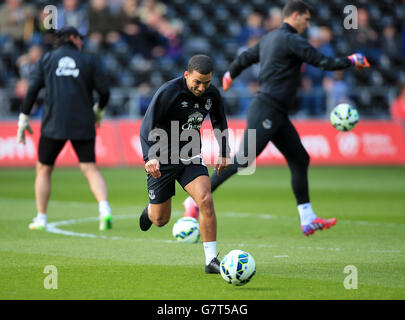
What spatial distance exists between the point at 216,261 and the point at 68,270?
4.63 feet

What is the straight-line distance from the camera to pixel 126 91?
2275cm

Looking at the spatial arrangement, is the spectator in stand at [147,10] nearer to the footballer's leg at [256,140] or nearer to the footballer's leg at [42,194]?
the footballer's leg at [42,194]

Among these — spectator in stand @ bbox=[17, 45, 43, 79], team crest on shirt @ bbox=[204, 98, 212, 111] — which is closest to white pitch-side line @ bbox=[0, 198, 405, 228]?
team crest on shirt @ bbox=[204, 98, 212, 111]

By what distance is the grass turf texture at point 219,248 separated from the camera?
21.2 feet

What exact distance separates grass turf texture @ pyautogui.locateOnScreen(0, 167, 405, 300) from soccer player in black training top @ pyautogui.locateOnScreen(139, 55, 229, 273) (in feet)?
2.06

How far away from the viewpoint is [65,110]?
10539mm

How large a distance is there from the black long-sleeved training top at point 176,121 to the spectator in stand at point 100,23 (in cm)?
1622

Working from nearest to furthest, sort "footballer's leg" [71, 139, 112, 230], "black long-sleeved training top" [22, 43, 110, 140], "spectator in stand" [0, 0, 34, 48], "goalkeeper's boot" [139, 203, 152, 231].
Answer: "goalkeeper's boot" [139, 203, 152, 231] < "black long-sleeved training top" [22, 43, 110, 140] < "footballer's leg" [71, 139, 112, 230] < "spectator in stand" [0, 0, 34, 48]

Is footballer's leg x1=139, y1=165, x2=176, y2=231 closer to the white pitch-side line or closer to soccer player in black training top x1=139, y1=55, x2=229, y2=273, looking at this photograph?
soccer player in black training top x1=139, y1=55, x2=229, y2=273

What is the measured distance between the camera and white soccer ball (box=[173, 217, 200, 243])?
9.28m

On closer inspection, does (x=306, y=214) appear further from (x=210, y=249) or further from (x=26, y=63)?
(x=26, y=63)

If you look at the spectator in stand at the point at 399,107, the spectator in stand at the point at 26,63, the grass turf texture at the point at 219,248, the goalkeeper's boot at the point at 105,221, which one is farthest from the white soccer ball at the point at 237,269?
the spectator in stand at the point at 26,63
